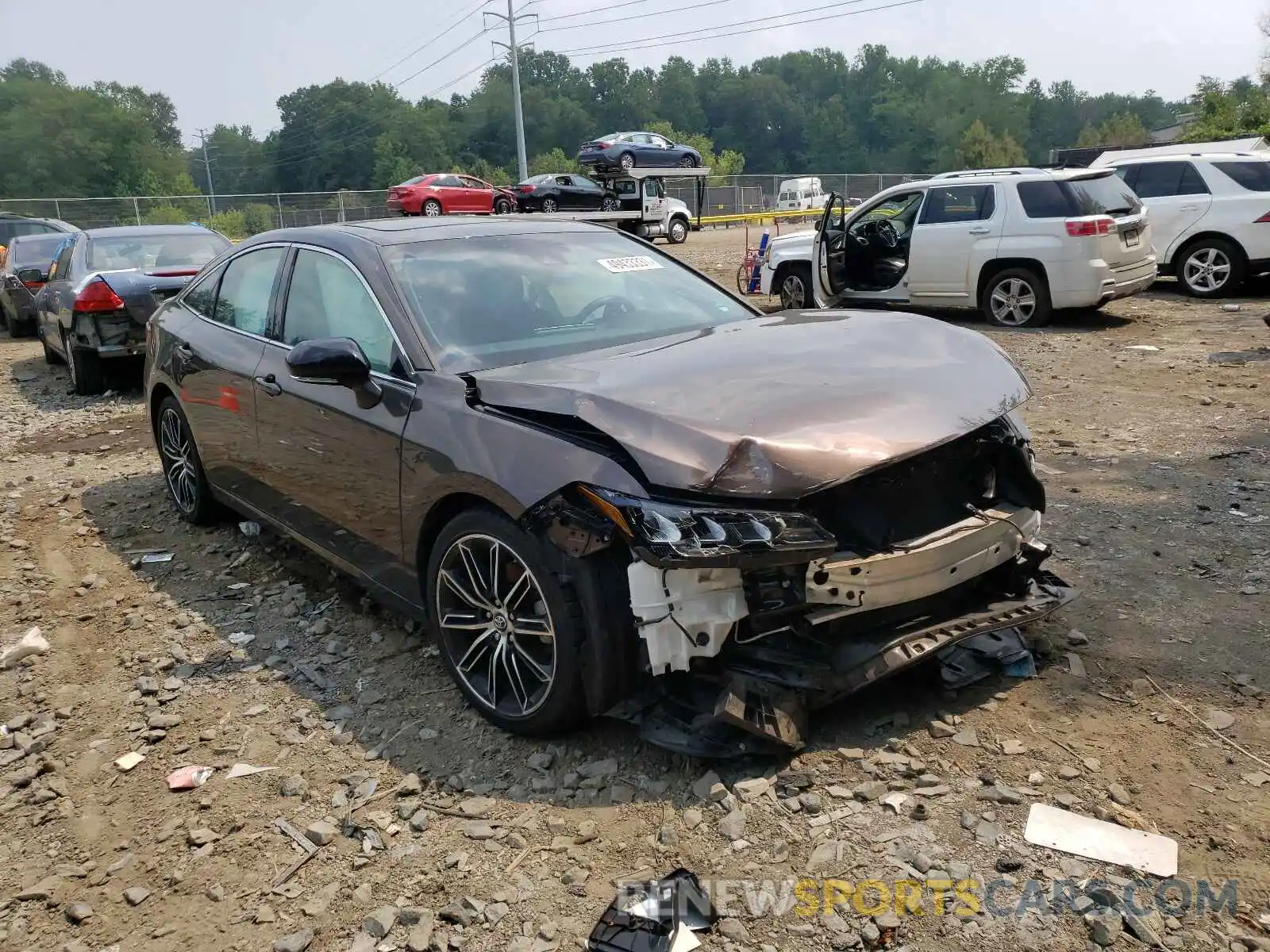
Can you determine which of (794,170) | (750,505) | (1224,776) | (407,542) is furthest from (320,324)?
(794,170)

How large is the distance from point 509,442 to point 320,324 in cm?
161

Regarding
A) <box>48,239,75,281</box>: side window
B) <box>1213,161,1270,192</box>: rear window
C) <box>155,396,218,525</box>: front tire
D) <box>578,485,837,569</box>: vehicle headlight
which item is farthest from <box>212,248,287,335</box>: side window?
<box>1213,161,1270,192</box>: rear window

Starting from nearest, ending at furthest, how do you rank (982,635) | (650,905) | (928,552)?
(650,905)
(928,552)
(982,635)

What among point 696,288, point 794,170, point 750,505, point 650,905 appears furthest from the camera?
point 794,170

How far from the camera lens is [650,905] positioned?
2619mm

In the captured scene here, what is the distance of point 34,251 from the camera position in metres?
15.6

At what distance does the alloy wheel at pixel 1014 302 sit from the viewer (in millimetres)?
11500

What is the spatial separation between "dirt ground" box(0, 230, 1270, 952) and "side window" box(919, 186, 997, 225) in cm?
720

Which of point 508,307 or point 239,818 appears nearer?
point 239,818

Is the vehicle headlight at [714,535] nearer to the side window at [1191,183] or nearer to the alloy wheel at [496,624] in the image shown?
the alloy wheel at [496,624]

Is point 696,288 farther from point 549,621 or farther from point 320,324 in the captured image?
point 549,621

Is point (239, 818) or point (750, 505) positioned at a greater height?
point (750, 505)

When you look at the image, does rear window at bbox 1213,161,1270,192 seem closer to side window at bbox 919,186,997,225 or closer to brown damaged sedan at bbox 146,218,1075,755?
side window at bbox 919,186,997,225

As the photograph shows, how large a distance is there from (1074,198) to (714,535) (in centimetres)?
990
